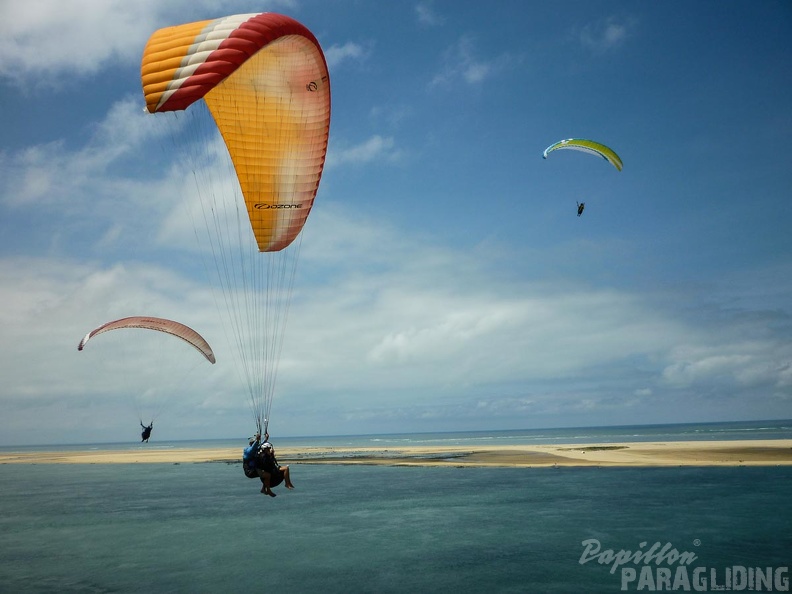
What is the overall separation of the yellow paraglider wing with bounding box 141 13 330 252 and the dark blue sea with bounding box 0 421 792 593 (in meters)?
10.6

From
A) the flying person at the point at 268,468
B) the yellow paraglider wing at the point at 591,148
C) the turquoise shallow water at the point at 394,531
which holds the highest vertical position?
the yellow paraglider wing at the point at 591,148

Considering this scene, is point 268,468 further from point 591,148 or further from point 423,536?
point 591,148

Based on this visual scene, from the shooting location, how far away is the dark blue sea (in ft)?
52.0

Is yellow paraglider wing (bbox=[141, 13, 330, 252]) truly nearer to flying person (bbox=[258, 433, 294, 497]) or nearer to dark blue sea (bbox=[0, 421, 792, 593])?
flying person (bbox=[258, 433, 294, 497])

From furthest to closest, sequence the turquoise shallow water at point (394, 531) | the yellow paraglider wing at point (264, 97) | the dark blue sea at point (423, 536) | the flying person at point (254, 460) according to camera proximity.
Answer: the turquoise shallow water at point (394, 531) → the dark blue sea at point (423, 536) → the flying person at point (254, 460) → the yellow paraglider wing at point (264, 97)

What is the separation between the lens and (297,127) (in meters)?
13.5

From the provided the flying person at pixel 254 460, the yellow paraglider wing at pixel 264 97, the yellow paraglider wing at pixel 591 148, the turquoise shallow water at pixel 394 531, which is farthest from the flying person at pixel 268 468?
the yellow paraglider wing at pixel 591 148

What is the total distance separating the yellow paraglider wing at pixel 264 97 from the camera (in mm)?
10688

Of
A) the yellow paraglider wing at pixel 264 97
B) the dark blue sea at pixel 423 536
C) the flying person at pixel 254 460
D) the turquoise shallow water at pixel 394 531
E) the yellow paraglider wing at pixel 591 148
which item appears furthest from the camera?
the yellow paraglider wing at pixel 591 148

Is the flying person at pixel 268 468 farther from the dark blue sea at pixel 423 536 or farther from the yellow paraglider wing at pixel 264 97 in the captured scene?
the yellow paraglider wing at pixel 264 97

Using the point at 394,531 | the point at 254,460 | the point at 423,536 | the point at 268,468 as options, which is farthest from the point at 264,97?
the point at 394,531

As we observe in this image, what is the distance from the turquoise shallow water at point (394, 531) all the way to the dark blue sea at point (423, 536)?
0.09m

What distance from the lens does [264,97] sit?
516 inches

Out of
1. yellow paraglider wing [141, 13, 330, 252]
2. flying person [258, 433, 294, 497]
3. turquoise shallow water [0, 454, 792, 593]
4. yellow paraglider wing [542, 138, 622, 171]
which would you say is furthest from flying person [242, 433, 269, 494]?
yellow paraglider wing [542, 138, 622, 171]
